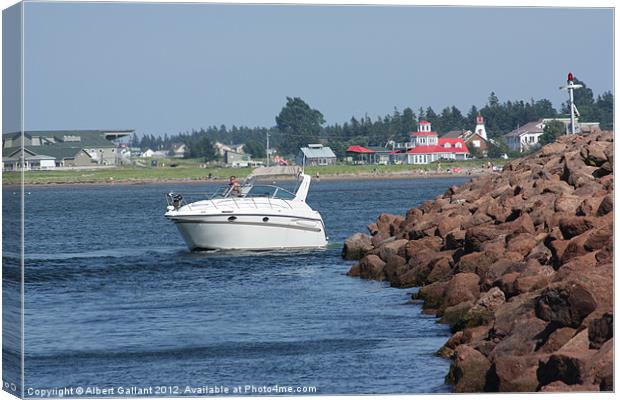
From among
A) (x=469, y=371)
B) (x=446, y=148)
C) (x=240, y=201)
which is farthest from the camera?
(x=446, y=148)

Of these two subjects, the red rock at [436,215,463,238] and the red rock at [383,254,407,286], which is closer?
the red rock at [383,254,407,286]

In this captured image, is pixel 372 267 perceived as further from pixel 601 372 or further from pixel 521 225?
pixel 601 372

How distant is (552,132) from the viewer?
27.5m

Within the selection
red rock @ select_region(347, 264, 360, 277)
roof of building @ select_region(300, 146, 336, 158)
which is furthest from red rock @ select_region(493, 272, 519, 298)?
roof of building @ select_region(300, 146, 336, 158)

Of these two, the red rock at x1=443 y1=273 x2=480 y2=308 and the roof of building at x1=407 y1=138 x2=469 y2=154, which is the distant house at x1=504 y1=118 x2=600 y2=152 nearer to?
the roof of building at x1=407 y1=138 x2=469 y2=154

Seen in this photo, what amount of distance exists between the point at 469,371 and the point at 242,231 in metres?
16.0

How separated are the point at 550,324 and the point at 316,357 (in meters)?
3.08

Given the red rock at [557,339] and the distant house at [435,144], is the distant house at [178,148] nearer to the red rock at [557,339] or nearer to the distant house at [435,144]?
the distant house at [435,144]

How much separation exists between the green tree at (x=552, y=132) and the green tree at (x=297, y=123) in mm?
4410

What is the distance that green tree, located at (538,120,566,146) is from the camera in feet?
84.7

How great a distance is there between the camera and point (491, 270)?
17828mm

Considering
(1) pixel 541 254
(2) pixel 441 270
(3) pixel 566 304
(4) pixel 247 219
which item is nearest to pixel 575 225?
(1) pixel 541 254

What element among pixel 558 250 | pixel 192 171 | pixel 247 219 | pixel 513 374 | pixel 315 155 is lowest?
pixel 513 374

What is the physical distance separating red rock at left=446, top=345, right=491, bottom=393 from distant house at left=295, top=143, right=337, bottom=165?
18266mm
